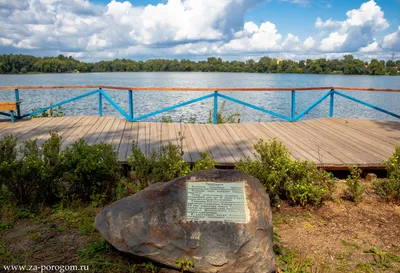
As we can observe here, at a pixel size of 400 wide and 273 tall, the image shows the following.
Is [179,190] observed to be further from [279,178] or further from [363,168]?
[363,168]

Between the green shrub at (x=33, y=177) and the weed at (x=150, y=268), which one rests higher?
the green shrub at (x=33, y=177)

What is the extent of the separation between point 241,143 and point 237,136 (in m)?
0.61

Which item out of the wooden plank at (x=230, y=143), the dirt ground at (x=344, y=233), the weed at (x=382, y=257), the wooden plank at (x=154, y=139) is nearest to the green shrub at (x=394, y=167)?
the dirt ground at (x=344, y=233)

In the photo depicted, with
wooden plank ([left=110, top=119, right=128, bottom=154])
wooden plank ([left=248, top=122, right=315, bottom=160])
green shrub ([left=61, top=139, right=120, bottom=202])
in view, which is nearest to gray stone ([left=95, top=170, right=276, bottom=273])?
green shrub ([left=61, top=139, right=120, bottom=202])

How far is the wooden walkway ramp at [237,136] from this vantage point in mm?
5434

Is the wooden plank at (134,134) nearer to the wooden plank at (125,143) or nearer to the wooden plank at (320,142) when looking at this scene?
the wooden plank at (125,143)

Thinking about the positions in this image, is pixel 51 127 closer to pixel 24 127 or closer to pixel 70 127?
pixel 70 127

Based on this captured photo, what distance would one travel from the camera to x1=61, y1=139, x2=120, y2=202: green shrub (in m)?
3.87

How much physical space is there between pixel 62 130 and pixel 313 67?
35.3 m

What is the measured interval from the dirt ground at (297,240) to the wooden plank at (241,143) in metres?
1.53

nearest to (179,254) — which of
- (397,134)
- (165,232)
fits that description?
(165,232)

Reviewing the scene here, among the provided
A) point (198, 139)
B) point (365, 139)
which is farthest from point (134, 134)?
point (365, 139)

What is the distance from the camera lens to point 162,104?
14.7 m

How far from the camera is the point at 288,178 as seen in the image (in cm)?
401
